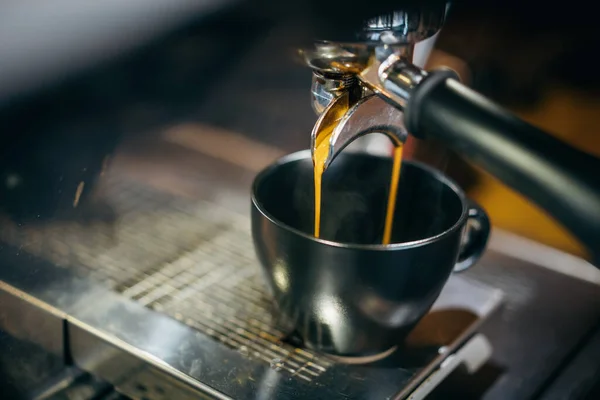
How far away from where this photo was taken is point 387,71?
0.32 m

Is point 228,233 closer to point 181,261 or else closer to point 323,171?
point 181,261

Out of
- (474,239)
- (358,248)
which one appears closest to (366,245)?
(358,248)

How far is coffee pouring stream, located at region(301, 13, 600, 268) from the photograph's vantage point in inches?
9.8

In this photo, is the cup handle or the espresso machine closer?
the espresso machine

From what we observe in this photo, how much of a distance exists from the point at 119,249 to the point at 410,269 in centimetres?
21

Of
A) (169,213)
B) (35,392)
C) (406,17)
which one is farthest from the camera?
(169,213)

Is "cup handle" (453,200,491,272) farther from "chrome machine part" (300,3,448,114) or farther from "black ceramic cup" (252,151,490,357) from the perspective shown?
"chrome machine part" (300,3,448,114)

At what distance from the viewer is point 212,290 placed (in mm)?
456

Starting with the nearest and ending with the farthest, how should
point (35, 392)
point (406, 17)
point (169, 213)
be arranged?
1. point (406, 17)
2. point (35, 392)
3. point (169, 213)

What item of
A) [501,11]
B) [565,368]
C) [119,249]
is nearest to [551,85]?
[501,11]

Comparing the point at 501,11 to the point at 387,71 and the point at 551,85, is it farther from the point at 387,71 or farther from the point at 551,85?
the point at 387,71

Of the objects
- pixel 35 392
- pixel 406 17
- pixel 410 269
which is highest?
pixel 406 17

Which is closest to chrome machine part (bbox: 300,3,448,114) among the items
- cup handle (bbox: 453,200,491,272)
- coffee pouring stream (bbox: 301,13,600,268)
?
coffee pouring stream (bbox: 301,13,600,268)

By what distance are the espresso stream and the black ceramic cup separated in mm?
13
